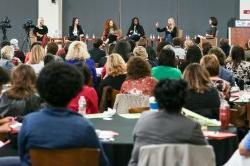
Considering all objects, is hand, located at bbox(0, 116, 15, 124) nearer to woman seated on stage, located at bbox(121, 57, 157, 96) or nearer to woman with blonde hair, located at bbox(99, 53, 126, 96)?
woman seated on stage, located at bbox(121, 57, 157, 96)

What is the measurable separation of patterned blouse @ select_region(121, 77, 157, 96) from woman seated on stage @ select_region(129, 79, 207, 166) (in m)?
2.49

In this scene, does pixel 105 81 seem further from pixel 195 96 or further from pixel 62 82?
pixel 62 82

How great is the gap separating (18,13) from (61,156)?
17711 mm

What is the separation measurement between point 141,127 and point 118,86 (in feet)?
11.8

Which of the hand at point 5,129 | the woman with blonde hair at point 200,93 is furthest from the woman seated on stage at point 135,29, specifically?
the hand at point 5,129

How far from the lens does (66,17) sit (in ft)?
65.6

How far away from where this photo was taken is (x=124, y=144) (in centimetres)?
399

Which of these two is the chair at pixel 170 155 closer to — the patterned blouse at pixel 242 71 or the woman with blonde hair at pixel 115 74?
the woman with blonde hair at pixel 115 74

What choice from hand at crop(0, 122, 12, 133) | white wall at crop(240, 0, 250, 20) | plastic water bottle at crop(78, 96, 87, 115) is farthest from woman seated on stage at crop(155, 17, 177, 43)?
hand at crop(0, 122, 12, 133)

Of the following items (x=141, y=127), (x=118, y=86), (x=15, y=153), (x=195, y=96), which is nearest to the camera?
(x=141, y=127)

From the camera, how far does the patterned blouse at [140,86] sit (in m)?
6.05

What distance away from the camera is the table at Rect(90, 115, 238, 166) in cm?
401

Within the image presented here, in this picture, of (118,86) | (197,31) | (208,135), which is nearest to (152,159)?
(208,135)

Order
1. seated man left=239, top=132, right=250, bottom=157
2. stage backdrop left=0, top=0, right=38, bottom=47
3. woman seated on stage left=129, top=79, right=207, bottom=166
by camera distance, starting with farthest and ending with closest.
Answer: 1. stage backdrop left=0, top=0, right=38, bottom=47
2. seated man left=239, top=132, right=250, bottom=157
3. woman seated on stage left=129, top=79, right=207, bottom=166
